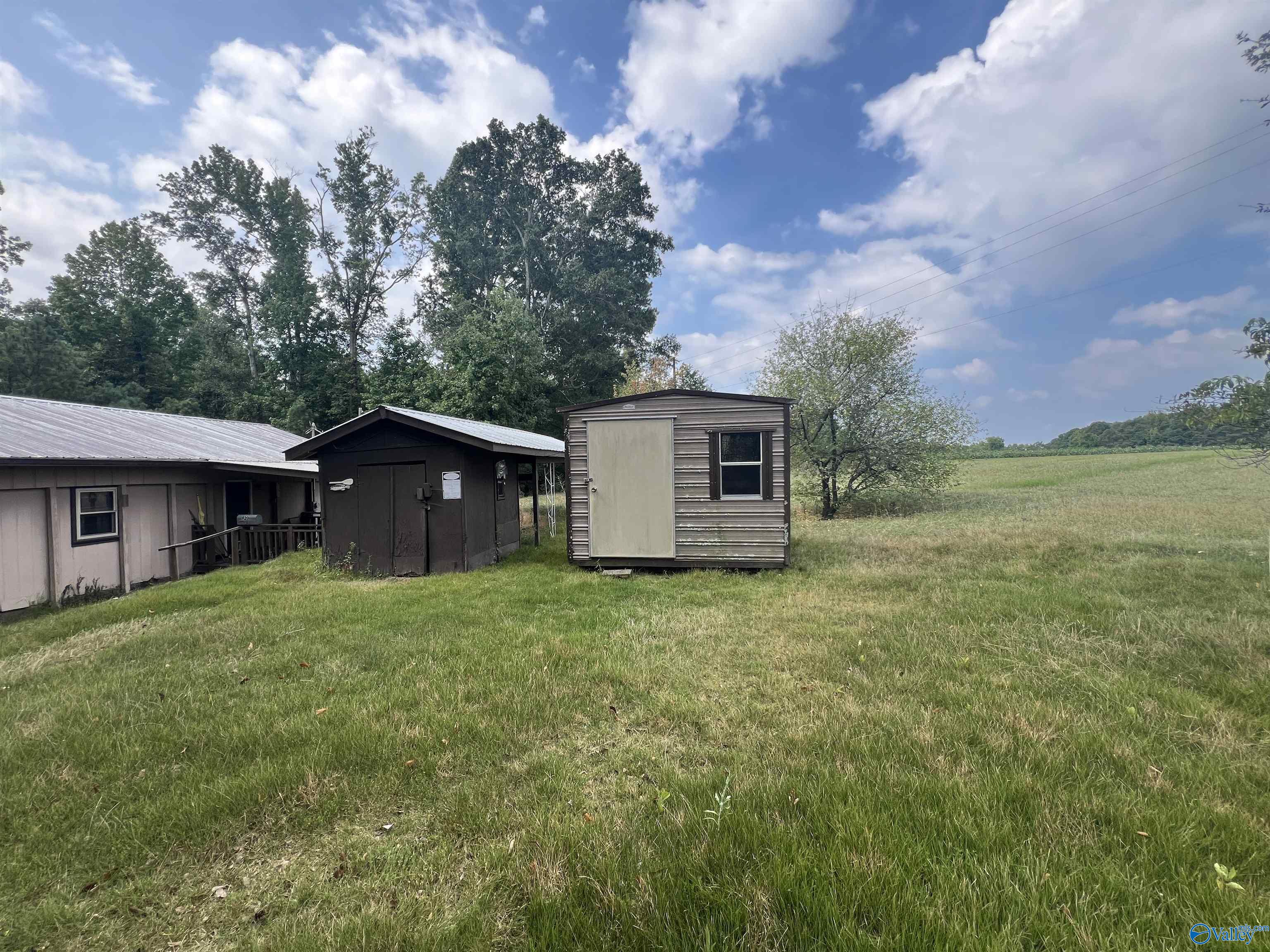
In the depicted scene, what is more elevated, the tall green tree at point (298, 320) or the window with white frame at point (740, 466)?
the tall green tree at point (298, 320)

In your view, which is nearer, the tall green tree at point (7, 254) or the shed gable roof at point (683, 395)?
the shed gable roof at point (683, 395)

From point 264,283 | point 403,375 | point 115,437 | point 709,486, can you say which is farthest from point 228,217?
point 709,486

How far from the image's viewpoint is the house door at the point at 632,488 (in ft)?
28.8

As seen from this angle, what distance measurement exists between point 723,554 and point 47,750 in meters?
7.57

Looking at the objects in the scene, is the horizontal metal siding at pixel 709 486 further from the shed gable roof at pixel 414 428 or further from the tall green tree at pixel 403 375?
the tall green tree at pixel 403 375

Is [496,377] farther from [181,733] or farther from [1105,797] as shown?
[1105,797]

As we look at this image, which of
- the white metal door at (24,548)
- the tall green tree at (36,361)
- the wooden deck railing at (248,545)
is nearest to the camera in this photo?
the white metal door at (24,548)

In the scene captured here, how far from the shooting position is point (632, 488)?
29.2ft

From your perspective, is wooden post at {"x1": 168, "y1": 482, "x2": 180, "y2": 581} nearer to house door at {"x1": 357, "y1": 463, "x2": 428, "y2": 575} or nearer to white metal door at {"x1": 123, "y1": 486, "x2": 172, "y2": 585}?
white metal door at {"x1": 123, "y1": 486, "x2": 172, "y2": 585}

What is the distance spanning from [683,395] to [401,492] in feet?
17.8

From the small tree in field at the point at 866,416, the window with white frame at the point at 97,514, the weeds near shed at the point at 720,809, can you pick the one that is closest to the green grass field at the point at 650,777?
the weeds near shed at the point at 720,809

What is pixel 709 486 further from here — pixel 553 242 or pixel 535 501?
pixel 553 242

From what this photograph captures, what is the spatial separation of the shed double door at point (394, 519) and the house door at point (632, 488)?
3127 millimetres

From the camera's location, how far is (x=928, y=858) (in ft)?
7.00
